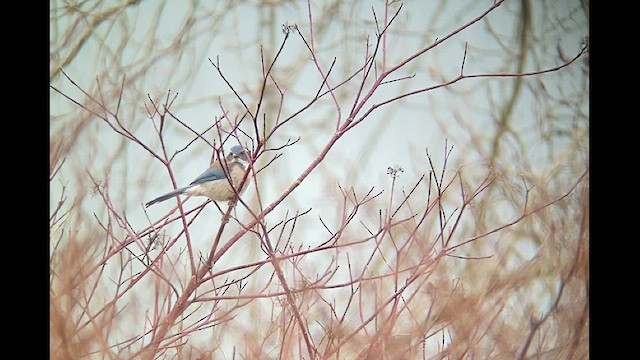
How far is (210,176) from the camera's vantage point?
1629mm

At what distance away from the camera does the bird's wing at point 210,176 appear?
1.62 m

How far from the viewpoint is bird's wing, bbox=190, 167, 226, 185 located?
162 centimetres

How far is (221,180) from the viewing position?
1618 millimetres

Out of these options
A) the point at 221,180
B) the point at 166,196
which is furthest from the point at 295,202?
the point at 166,196

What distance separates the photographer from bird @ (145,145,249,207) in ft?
5.32

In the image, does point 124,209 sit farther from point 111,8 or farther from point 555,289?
point 555,289

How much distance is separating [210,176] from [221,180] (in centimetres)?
3

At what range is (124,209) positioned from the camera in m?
1.65

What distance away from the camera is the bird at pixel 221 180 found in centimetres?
162

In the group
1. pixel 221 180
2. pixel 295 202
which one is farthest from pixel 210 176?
pixel 295 202

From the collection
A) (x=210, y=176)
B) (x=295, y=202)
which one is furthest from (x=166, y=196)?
(x=295, y=202)

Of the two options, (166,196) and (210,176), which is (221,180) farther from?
(166,196)

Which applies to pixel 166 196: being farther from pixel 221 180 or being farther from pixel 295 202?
pixel 295 202
